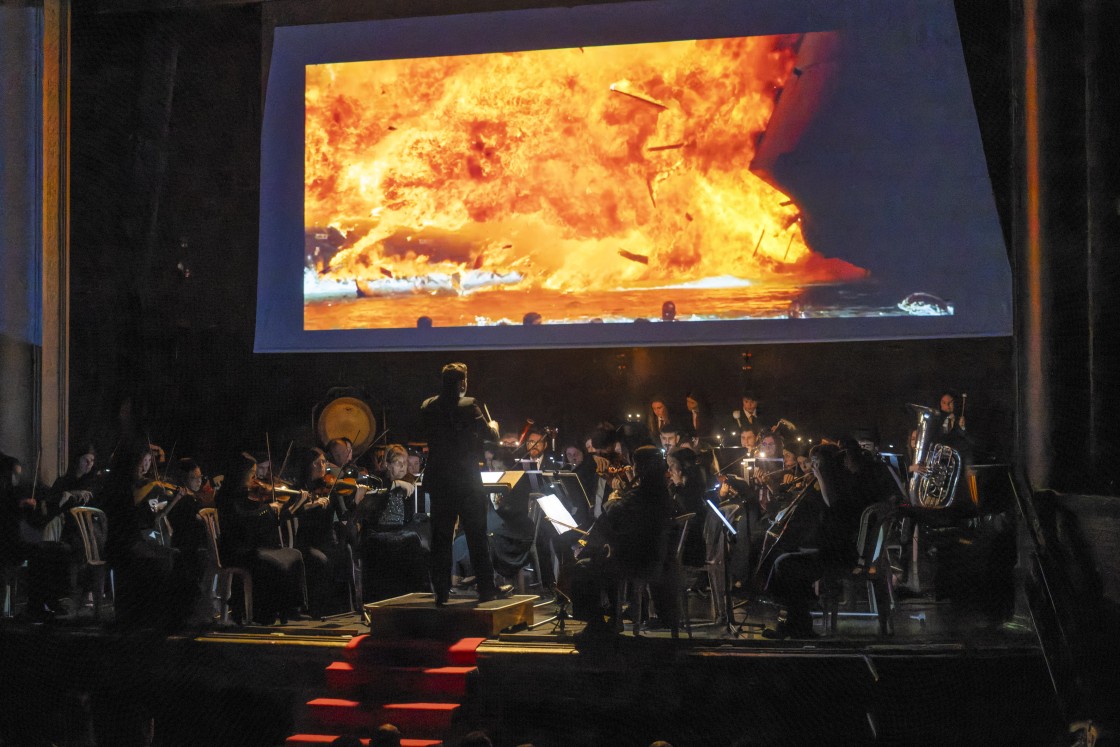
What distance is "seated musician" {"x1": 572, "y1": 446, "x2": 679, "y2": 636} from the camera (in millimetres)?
5824

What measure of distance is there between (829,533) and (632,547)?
1.08 metres

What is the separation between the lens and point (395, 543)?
7164mm

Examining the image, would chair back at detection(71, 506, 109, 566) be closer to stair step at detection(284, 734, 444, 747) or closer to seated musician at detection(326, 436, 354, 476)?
seated musician at detection(326, 436, 354, 476)

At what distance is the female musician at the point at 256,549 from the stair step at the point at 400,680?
964mm

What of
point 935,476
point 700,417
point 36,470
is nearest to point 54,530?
point 36,470

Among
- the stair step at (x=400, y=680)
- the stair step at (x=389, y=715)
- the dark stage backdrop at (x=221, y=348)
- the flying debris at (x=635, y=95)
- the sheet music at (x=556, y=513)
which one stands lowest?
the stair step at (x=389, y=715)

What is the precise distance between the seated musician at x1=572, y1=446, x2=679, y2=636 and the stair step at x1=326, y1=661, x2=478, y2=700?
2.42ft

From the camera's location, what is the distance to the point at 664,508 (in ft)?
19.2

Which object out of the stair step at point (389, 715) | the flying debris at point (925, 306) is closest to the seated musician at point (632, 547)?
the stair step at point (389, 715)

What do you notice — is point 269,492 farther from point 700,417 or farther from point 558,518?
point 700,417

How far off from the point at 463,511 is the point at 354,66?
14.7 feet

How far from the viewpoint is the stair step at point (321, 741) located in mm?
5273

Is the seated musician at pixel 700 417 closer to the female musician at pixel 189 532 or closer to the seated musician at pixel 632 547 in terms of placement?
the seated musician at pixel 632 547

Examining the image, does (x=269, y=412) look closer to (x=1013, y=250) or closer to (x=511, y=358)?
(x=511, y=358)
